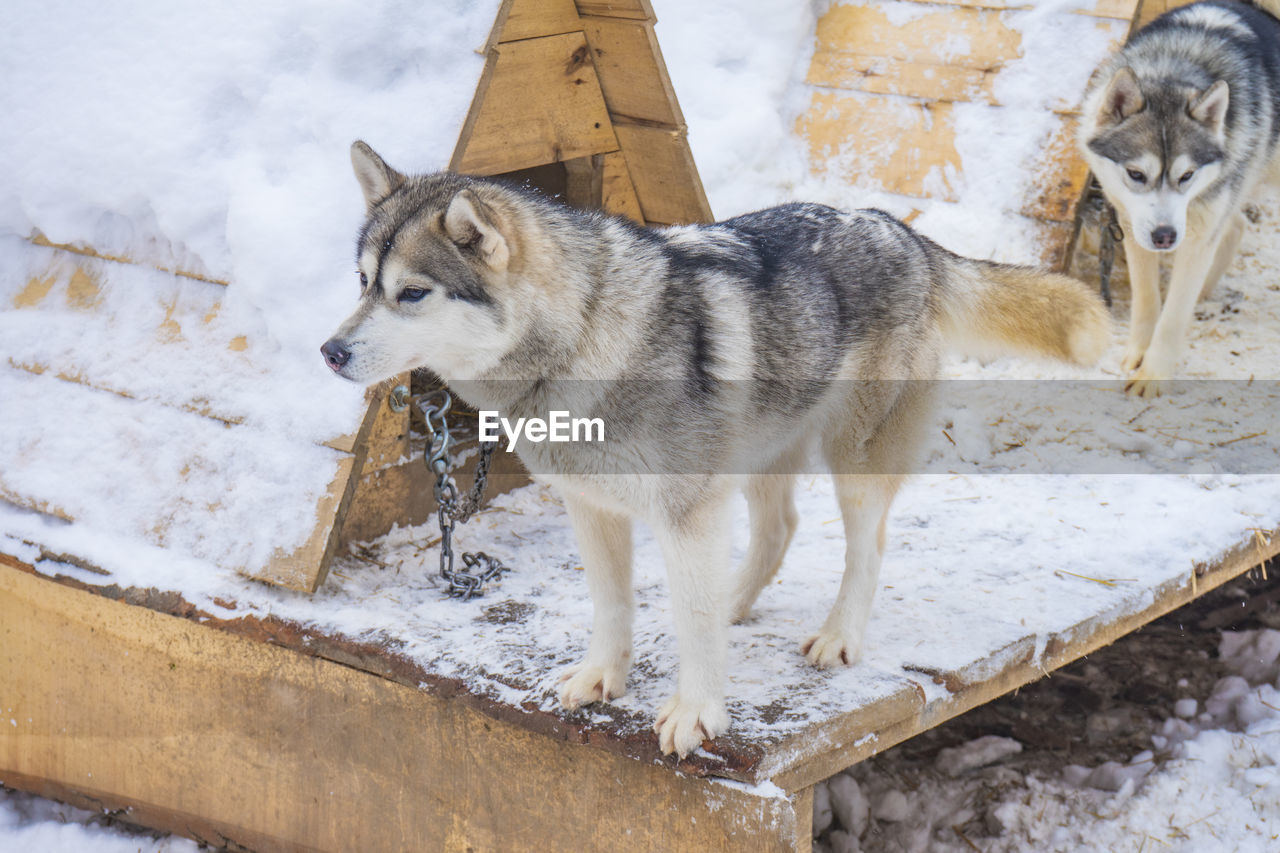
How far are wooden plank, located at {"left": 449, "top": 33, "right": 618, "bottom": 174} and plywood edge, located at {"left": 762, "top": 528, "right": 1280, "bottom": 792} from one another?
2015 millimetres

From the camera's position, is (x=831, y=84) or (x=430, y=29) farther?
(x=831, y=84)

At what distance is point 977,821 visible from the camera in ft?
10.8

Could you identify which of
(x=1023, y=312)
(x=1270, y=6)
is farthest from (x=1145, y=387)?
(x=1023, y=312)

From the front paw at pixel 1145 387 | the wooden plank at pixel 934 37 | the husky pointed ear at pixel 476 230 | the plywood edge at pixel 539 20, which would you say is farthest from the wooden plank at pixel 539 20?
the front paw at pixel 1145 387

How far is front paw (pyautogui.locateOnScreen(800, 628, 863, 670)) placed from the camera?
274 centimetres

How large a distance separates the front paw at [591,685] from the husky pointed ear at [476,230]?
3.14 feet

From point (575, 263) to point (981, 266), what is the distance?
118cm

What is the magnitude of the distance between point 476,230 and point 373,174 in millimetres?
427

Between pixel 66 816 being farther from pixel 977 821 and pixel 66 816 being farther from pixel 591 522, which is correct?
pixel 977 821

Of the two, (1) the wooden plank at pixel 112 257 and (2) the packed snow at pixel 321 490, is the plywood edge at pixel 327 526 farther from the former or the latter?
(1) the wooden plank at pixel 112 257

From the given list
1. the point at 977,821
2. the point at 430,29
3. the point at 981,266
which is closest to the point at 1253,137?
the point at 981,266

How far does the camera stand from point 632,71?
3514 mm

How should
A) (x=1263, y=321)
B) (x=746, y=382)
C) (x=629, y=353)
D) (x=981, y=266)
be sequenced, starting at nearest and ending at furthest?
(x=629, y=353), (x=746, y=382), (x=981, y=266), (x=1263, y=321)

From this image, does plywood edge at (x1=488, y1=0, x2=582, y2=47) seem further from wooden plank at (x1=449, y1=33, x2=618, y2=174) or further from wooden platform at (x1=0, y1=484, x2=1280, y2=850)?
wooden platform at (x1=0, y1=484, x2=1280, y2=850)
